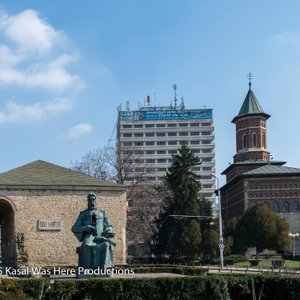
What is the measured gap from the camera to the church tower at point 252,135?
90.2m

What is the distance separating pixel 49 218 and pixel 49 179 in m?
2.19

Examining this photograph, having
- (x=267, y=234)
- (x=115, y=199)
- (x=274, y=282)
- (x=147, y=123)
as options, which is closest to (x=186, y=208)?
(x=267, y=234)

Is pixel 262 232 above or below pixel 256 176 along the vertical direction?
below

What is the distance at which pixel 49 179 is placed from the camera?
3200 cm

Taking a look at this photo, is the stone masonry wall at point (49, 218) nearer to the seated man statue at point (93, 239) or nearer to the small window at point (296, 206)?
the seated man statue at point (93, 239)

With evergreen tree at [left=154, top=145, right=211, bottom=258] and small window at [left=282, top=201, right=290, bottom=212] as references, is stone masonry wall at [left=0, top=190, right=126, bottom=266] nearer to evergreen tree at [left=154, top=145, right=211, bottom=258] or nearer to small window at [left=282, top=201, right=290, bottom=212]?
evergreen tree at [left=154, top=145, right=211, bottom=258]

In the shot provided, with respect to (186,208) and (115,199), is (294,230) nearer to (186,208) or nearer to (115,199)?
(186,208)

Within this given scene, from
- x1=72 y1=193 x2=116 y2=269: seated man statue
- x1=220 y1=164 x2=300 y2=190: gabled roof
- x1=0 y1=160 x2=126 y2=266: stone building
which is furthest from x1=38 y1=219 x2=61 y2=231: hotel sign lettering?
x1=220 y1=164 x2=300 y2=190: gabled roof

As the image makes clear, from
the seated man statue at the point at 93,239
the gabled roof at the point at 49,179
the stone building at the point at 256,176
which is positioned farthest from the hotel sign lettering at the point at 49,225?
the stone building at the point at 256,176

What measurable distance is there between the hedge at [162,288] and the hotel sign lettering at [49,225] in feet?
47.1

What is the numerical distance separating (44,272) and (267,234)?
37.3 m

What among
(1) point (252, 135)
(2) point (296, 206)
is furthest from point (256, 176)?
(1) point (252, 135)

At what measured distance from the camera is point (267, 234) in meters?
58.6

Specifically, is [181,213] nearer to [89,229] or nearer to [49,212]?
[49,212]
